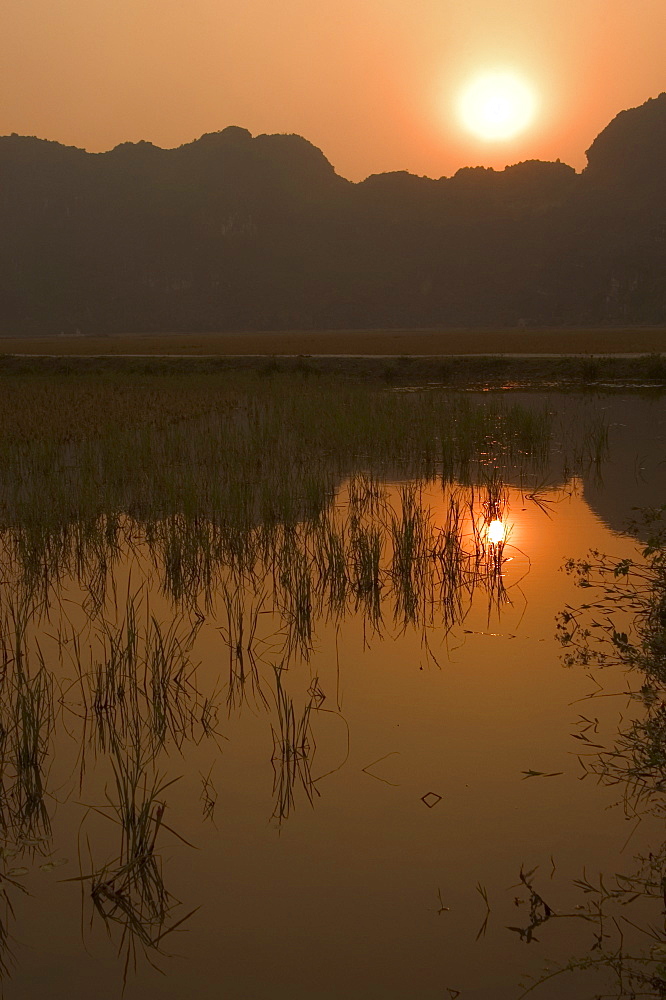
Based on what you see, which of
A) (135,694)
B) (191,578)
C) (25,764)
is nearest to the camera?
(25,764)

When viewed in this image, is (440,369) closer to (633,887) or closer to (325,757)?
(325,757)

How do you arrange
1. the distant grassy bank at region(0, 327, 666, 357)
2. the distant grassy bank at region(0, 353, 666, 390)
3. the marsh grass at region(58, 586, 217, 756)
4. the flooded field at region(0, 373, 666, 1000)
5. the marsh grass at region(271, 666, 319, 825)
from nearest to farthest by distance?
the flooded field at region(0, 373, 666, 1000)
the marsh grass at region(271, 666, 319, 825)
the marsh grass at region(58, 586, 217, 756)
the distant grassy bank at region(0, 353, 666, 390)
the distant grassy bank at region(0, 327, 666, 357)

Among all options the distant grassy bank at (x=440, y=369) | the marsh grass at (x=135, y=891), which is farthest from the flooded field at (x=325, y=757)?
the distant grassy bank at (x=440, y=369)

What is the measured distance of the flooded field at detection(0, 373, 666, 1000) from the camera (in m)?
2.84

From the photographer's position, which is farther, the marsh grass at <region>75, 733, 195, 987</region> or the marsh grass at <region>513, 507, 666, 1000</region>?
the marsh grass at <region>75, 733, 195, 987</region>

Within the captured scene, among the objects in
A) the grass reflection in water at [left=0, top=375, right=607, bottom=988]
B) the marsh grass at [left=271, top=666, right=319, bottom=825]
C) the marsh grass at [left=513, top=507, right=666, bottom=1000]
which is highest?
the marsh grass at [left=513, top=507, right=666, bottom=1000]

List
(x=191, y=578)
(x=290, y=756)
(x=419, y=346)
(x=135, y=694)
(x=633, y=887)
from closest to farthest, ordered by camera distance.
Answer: (x=633, y=887)
(x=290, y=756)
(x=135, y=694)
(x=191, y=578)
(x=419, y=346)

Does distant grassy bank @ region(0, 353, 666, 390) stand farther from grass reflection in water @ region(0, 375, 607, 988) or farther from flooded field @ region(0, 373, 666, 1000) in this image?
flooded field @ region(0, 373, 666, 1000)

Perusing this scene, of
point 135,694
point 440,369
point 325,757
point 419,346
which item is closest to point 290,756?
point 325,757

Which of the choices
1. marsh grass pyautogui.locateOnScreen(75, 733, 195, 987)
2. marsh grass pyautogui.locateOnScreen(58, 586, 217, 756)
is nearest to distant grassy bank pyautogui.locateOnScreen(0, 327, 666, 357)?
marsh grass pyautogui.locateOnScreen(58, 586, 217, 756)

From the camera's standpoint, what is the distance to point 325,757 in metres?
4.00

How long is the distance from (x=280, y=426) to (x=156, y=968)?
511 inches

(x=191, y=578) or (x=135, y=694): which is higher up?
(x=135, y=694)

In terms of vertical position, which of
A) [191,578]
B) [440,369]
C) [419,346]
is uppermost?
[191,578]
